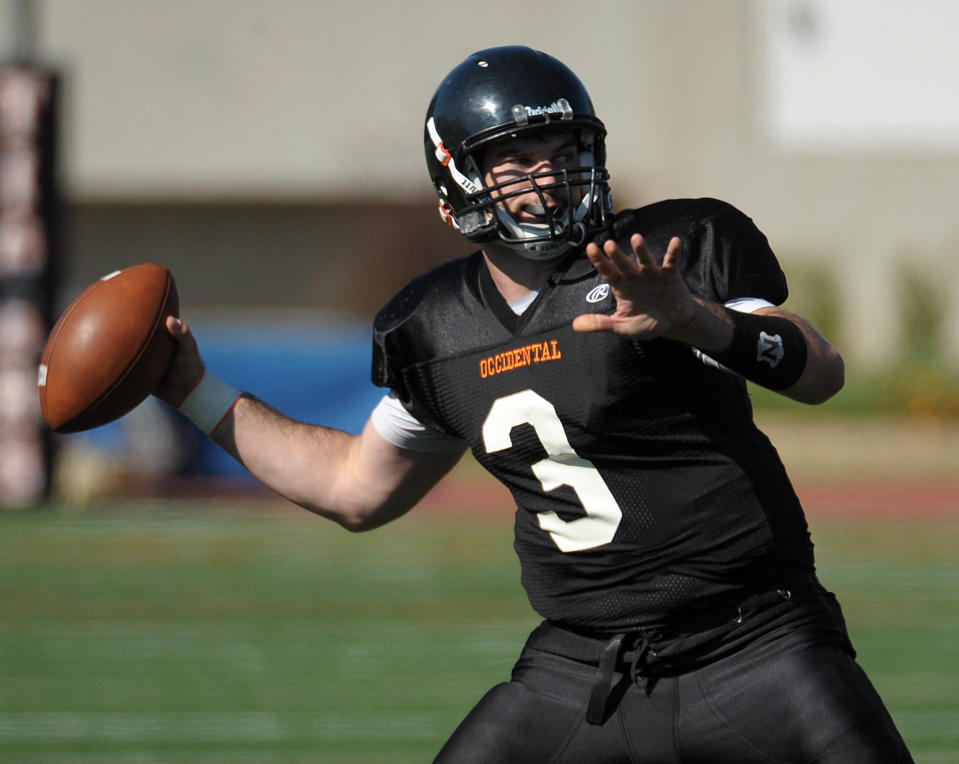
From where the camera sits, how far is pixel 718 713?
2641 mm

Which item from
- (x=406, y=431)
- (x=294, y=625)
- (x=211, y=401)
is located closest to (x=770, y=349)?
(x=406, y=431)

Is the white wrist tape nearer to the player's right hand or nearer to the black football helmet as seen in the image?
the player's right hand

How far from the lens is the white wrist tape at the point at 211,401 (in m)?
3.29

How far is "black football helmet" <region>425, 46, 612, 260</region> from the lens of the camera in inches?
108

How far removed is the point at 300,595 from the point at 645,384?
219 inches

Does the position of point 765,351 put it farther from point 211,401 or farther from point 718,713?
point 211,401

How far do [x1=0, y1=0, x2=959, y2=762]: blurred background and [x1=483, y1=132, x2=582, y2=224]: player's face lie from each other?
19.2 ft

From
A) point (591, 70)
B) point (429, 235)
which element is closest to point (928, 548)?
point (429, 235)

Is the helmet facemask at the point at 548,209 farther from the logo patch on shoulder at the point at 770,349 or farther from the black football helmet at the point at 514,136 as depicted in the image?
the logo patch on shoulder at the point at 770,349

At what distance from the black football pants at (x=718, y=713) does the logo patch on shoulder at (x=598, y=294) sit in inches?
23.1

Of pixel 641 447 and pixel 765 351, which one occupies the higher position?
pixel 765 351

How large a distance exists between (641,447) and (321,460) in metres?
0.80

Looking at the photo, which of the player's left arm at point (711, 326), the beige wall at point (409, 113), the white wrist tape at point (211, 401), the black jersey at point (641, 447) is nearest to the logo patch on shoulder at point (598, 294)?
the black jersey at point (641, 447)

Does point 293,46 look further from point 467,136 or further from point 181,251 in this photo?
point 467,136
